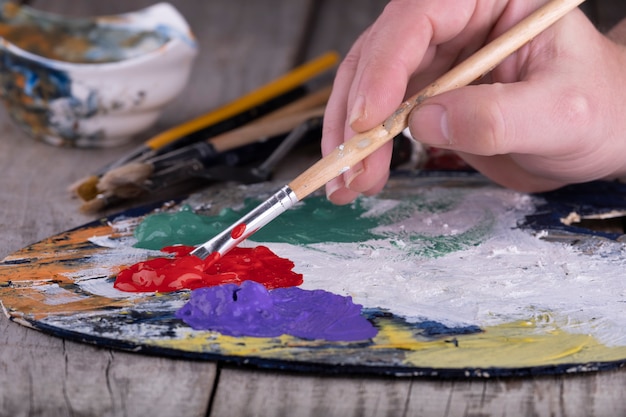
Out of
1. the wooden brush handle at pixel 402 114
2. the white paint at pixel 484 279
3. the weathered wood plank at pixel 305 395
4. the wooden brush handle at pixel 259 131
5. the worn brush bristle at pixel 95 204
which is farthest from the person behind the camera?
the wooden brush handle at pixel 259 131

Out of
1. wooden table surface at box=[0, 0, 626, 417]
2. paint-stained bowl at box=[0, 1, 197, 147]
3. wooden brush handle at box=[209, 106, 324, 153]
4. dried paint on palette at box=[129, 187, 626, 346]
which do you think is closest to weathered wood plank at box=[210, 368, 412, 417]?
wooden table surface at box=[0, 0, 626, 417]

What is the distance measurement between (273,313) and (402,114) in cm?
29

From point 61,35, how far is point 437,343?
112cm

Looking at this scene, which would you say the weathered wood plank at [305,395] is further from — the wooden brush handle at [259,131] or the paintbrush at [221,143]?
the wooden brush handle at [259,131]

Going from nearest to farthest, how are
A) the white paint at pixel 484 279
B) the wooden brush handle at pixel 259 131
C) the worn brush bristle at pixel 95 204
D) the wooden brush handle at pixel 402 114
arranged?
the white paint at pixel 484 279 < the wooden brush handle at pixel 402 114 < the worn brush bristle at pixel 95 204 < the wooden brush handle at pixel 259 131

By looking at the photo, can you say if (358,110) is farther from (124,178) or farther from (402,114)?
(124,178)

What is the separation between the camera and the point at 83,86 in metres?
1.53

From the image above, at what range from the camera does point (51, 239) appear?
1.20 m

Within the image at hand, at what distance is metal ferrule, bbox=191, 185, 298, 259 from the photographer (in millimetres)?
1116

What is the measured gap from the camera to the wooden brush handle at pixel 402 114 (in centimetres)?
110

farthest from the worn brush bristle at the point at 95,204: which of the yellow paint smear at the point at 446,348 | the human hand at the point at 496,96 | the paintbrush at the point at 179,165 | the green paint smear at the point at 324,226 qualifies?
the yellow paint smear at the point at 446,348

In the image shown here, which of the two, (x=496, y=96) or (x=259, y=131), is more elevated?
(x=259, y=131)

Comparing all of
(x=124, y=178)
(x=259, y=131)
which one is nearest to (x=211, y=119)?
(x=259, y=131)

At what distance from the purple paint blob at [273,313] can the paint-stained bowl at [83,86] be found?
0.64 m
